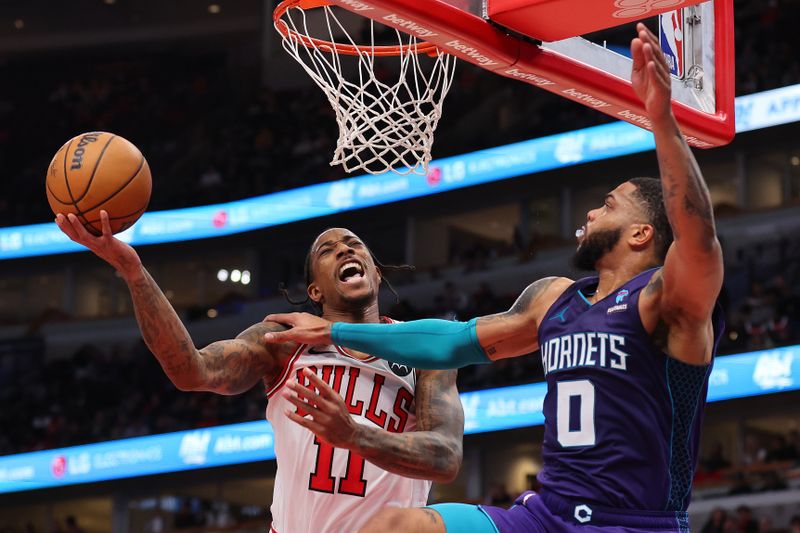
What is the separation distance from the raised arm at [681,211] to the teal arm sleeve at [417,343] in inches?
30.2

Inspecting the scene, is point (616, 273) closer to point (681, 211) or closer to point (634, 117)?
Answer: point (681, 211)

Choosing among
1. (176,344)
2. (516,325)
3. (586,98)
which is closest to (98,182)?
(176,344)

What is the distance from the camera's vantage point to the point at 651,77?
3.23m

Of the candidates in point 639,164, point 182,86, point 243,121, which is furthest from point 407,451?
point 182,86

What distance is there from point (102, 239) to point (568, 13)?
6.34 ft

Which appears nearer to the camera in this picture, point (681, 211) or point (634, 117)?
point (681, 211)

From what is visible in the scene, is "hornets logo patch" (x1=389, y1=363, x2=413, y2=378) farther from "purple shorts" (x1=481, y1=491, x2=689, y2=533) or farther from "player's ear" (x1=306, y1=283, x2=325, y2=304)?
"purple shorts" (x1=481, y1=491, x2=689, y2=533)

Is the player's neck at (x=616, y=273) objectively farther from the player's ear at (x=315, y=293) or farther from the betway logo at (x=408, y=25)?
the player's ear at (x=315, y=293)

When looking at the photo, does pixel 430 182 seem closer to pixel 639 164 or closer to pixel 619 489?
pixel 639 164

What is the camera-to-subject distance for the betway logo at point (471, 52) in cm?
441

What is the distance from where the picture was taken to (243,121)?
22.5 m

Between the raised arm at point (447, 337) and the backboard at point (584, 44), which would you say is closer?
the raised arm at point (447, 337)

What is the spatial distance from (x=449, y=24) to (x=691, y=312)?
161cm

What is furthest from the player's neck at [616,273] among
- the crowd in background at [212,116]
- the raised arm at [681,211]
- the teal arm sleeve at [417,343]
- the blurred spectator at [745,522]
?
the crowd in background at [212,116]
